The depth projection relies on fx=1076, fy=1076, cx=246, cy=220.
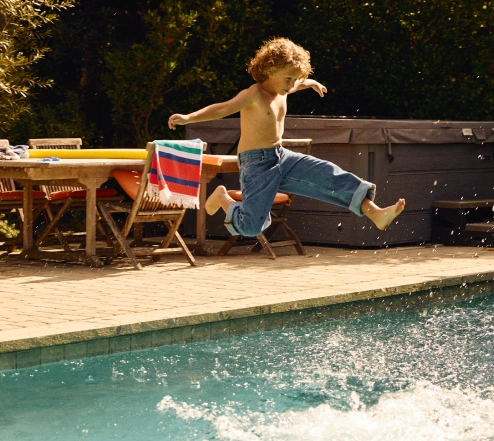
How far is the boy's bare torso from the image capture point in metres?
6.66

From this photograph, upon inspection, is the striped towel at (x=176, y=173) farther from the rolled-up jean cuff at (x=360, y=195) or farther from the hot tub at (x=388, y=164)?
the rolled-up jean cuff at (x=360, y=195)

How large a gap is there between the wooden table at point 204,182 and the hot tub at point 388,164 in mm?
1253

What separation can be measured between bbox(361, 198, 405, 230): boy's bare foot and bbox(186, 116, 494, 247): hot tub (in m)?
4.14

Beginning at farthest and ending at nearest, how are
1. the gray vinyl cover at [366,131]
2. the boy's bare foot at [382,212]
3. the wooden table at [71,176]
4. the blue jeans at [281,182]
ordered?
the gray vinyl cover at [366,131] → the wooden table at [71,176] → the blue jeans at [281,182] → the boy's bare foot at [382,212]

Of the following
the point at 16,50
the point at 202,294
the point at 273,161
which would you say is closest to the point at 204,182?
the point at 202,294

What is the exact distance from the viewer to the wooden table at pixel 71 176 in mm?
8789

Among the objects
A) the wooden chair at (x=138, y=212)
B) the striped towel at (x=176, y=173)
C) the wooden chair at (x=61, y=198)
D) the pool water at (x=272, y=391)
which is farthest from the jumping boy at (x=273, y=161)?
the wooden chair at (x=61, y=198)

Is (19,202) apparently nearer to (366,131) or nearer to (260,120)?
(366,131)

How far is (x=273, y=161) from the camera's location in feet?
22.1

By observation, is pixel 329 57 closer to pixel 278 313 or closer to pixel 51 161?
pixel 51 161

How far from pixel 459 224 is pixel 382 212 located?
5099mm

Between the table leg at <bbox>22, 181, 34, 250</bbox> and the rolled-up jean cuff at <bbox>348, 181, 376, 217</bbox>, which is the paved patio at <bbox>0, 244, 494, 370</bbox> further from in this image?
the rolled-up jean cuff at <bbox>348, 181, 376, 217</bbox>

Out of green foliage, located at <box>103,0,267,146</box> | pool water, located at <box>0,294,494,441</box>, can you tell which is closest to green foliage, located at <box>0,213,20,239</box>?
green foliage, located at <box>103,0,267,146</box>

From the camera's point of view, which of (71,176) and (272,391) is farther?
(71,176)
